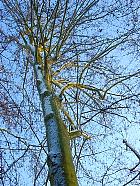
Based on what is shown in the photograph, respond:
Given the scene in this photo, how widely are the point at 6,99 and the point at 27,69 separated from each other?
99 centimetres

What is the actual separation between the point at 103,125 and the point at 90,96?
1.85 feet

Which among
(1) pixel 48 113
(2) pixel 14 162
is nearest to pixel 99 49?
(1) pixel 48 113

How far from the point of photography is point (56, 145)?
11.5 ft

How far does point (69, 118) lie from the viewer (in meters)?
5.29

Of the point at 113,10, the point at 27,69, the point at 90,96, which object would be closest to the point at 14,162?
the point at 90,96

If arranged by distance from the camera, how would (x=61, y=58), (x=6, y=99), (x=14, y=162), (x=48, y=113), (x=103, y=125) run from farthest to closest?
(x=61, y=58), (x=103, y=125), (x=6, y=99), (x=14, y=162), (x=48, y=113)

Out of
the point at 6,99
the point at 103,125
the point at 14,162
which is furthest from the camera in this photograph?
the point at 103,125

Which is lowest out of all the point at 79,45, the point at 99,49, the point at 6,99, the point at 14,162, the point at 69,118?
the point at 14,162

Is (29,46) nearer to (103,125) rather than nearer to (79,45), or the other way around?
(79,45)

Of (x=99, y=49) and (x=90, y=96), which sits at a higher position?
(x=99, y=49)

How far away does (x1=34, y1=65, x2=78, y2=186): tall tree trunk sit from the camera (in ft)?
10.4

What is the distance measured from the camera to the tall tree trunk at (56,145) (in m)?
3.17

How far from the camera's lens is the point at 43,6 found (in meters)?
5.12

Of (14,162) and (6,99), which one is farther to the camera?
(6,99)
